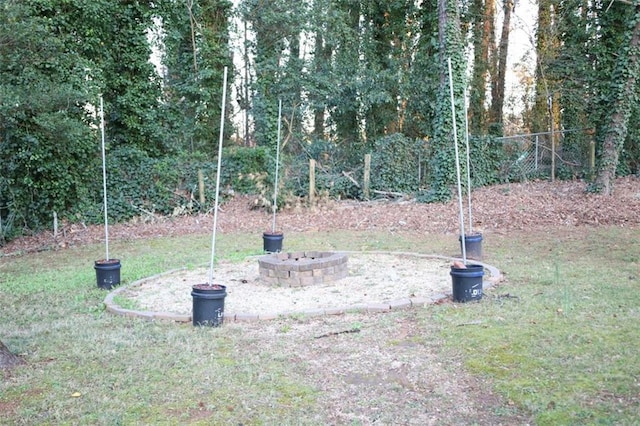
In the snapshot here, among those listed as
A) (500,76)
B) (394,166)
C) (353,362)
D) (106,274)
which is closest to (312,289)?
(353,362)

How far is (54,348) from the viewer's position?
425 cm

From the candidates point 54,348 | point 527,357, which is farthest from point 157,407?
point 527,357

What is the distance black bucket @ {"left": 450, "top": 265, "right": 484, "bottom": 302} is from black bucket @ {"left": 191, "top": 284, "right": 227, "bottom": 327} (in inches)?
88.6

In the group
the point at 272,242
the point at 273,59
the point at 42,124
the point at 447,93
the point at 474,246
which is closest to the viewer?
the point at 474,246

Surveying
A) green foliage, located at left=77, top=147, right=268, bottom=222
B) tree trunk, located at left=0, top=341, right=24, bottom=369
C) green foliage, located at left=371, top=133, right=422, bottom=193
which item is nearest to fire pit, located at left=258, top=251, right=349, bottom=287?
tree trunk, located at left=0, top=341, right=24, bottom=369

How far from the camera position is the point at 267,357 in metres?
3.92

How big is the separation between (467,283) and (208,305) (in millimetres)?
2462

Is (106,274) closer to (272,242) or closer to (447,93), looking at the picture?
(272,242)

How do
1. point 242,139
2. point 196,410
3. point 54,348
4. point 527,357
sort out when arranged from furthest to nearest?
point 242,139 < point 54,348 < point 527,357 < point 196,410

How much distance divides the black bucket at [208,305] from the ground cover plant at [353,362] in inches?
4.8

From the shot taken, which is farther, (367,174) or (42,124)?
(367,174)

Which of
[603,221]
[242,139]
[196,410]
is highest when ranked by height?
[242,139]

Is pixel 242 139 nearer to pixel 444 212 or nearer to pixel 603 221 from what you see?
pixel 444 212

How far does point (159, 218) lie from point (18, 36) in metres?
5.14
